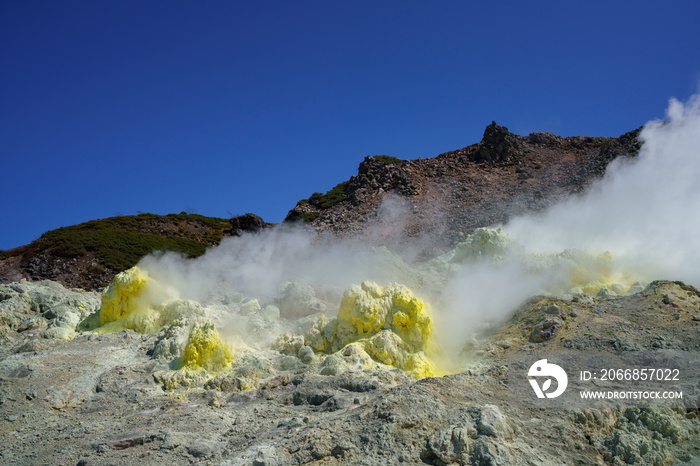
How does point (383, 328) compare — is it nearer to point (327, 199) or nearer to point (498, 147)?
point (498, 147)

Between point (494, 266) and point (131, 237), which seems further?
point (131, 237)

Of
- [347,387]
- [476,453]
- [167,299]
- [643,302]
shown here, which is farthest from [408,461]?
[167,299]

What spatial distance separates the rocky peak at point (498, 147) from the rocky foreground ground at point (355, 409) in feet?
65.2

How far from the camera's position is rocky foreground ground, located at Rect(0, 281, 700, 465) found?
4273mm

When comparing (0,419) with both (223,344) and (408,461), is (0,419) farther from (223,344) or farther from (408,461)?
(408,461)

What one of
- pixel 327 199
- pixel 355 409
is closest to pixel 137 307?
pixel 355 409

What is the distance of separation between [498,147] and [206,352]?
24.8 meters

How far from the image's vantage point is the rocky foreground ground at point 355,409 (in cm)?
427

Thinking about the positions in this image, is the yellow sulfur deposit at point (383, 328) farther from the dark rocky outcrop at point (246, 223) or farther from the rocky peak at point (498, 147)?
the dark rocky outcrop at point (246, 223)

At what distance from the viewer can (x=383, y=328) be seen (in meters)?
8.78

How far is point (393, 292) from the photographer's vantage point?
9.10m

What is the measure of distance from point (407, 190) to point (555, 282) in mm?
15234

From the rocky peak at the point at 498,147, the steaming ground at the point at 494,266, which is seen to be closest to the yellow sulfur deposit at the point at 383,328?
the steaming ground at the point at 494,266

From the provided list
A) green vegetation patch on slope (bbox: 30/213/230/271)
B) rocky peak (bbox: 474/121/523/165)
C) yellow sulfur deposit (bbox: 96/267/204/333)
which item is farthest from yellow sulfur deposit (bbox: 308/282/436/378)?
Result: rocky peak (bbox: 474/121/523/165)
